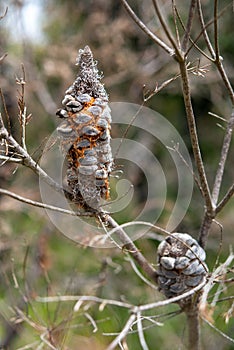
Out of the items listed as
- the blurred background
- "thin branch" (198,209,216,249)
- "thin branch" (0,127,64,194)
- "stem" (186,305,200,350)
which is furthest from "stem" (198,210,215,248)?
the blurred background

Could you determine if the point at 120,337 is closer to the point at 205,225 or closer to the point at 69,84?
Result: the point at 205,225

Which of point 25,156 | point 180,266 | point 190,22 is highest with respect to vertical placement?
point 190,22

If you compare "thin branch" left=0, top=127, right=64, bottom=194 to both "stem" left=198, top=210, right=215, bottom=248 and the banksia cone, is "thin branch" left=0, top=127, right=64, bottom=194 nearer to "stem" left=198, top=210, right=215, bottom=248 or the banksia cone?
the banksia cone

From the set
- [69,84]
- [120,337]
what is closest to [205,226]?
[120,337]

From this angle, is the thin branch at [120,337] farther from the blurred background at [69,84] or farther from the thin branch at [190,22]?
the blurred background at [69,84]

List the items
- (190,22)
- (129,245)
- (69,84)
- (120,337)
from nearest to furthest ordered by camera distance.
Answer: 1. (120,337)
2. (190,22)
3. (129,245)
4. (69,84)

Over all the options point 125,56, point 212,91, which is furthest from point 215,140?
point 125,56
